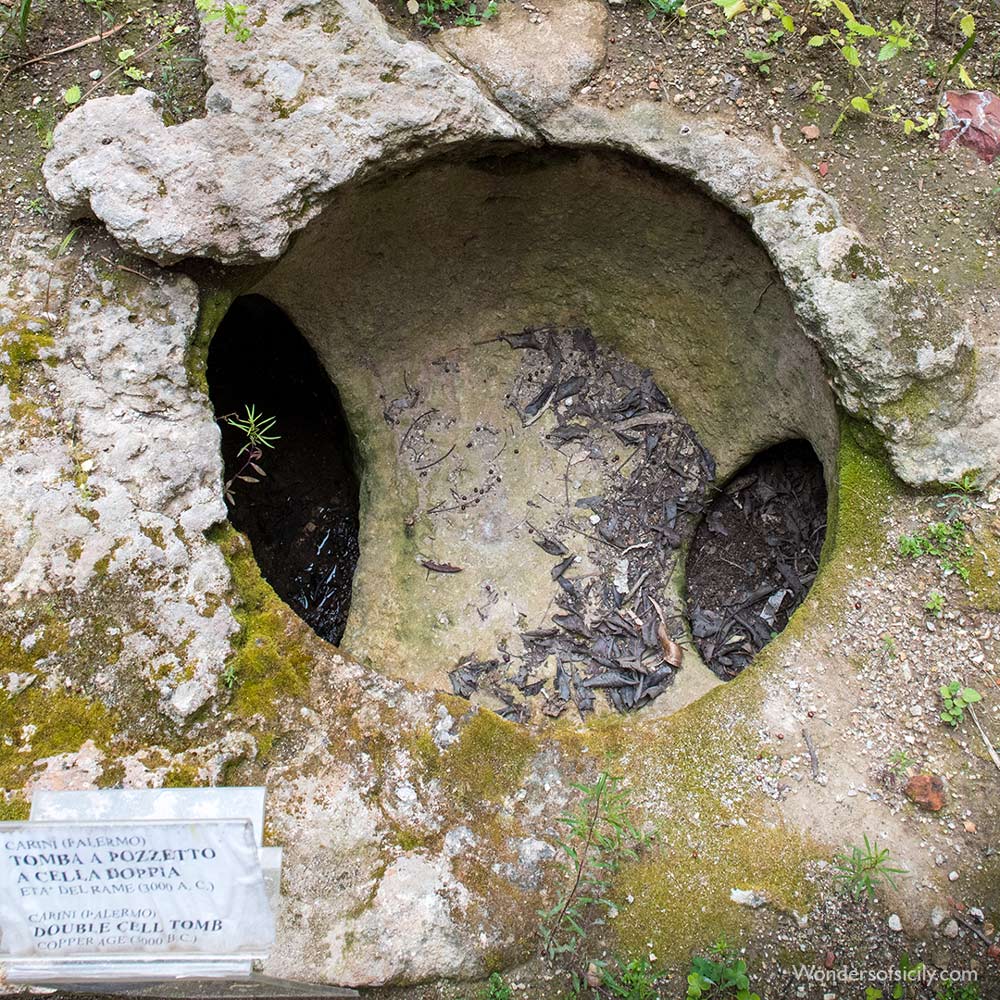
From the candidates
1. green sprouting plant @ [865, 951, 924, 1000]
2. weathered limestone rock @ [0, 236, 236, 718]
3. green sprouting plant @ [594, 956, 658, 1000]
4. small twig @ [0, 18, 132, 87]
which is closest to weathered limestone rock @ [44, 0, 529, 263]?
weathered limestone rock @ [0, 236, 236, 718]

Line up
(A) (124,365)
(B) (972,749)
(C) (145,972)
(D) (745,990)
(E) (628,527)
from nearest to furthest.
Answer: (C) (145,972)
(D) (745,990)
(B) (972,749)
(A) (124,365)
(E) (628,527)

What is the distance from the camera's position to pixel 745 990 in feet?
6.37

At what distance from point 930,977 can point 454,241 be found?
2.50 metres

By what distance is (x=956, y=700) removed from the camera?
2.21 m

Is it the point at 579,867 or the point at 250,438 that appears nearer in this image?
the point at 579,867

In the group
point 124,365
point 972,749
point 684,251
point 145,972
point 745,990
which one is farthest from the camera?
point 684,251

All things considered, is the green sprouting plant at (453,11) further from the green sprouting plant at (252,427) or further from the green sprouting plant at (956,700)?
the green sprouting plant at (956,700)

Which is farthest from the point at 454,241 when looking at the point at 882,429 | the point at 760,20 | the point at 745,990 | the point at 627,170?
the point at 745,990

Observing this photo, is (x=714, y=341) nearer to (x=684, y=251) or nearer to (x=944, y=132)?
(x=684, y=251)

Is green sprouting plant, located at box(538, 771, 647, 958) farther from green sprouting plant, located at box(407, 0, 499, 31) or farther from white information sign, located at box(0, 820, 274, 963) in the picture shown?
green sprouting plant, located at box(407, 0, 499, 31)

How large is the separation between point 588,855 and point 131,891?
37.4 inches

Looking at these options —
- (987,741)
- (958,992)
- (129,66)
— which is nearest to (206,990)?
(958,992)

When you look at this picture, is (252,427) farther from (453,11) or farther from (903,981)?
(903,981)

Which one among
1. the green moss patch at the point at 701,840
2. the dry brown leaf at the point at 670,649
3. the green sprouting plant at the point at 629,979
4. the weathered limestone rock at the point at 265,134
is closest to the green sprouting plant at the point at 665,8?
the weathered limestone rock at the point at 265,134
